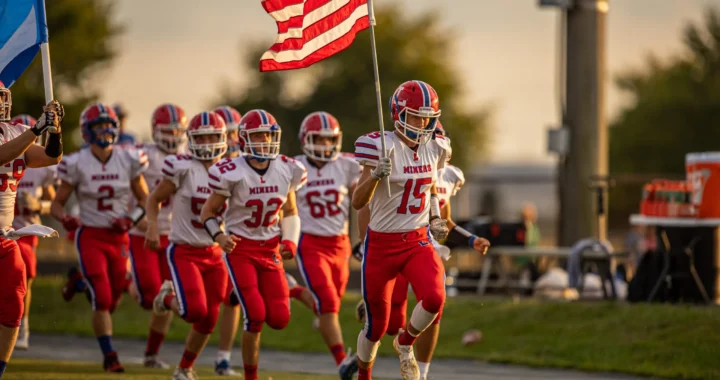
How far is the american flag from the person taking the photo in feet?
35.0

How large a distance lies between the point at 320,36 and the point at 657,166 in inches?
1602

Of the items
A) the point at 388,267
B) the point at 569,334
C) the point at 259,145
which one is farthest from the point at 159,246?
the point at 569,334

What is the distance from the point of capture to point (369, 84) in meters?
50.6

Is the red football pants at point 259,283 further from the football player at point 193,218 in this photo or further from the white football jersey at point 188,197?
the white football jersey at point 188,197

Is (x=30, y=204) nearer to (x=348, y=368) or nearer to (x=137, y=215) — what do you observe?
(x=137, y=215)

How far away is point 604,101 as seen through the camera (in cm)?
2009

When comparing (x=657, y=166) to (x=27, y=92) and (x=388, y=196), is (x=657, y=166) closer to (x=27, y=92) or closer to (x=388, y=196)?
(x=27, y=92)

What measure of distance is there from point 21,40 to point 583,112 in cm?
1118

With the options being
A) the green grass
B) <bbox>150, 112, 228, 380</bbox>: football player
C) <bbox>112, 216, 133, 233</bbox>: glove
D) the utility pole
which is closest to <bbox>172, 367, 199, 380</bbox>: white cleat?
<bbox>150, 112, 228, 380</bbox>: football player

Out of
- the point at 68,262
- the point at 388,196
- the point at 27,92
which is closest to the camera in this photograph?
the point at 388,196

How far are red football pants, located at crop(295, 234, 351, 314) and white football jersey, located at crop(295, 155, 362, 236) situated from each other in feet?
0.28

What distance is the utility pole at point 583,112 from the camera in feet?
64.4

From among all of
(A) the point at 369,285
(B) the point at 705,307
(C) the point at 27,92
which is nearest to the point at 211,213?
(A) the point at 369,285

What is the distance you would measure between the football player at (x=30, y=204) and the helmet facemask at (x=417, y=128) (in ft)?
15.8
